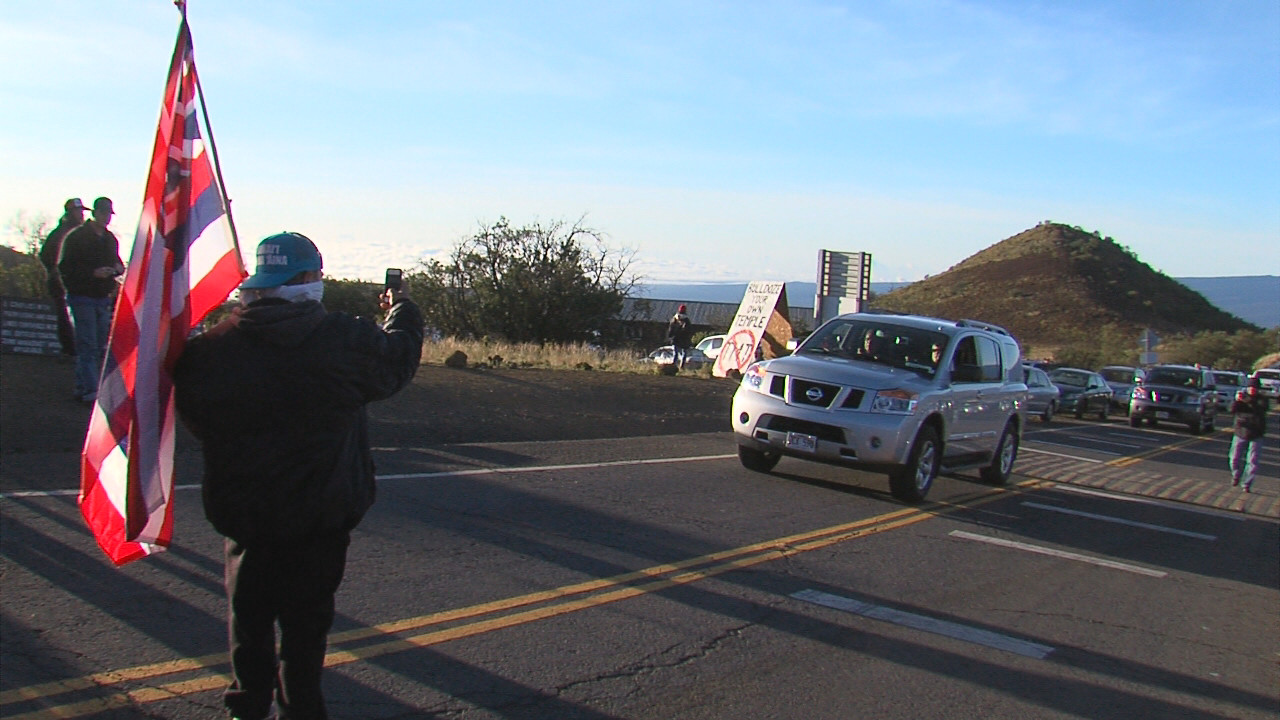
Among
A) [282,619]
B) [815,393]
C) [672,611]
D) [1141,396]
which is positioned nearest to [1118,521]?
[815,393]

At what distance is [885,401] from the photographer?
10.7 meters

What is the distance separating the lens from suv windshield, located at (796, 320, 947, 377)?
1175cm

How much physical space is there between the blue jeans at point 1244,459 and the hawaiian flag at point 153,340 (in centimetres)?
1558

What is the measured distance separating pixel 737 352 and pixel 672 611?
1910cm

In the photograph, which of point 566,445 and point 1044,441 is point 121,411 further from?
point 1044,441

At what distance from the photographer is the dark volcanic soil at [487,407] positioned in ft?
35.3

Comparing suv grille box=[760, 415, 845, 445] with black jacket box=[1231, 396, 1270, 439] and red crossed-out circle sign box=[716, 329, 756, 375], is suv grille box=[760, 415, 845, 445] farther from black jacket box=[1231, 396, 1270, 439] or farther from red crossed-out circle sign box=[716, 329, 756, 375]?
red crossed-out circle sign box=[716, 329, 756, 375]

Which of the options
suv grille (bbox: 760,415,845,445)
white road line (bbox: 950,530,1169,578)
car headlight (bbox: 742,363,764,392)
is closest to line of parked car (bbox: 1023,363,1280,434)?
car headlight (bbox: 742,363,764,392)

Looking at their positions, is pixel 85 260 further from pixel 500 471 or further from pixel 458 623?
pixel 458 623

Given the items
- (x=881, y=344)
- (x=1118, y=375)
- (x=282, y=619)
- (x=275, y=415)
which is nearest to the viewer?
(x=275, y=415)

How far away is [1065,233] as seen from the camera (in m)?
107

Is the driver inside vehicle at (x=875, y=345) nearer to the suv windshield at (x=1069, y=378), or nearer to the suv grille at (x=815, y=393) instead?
the suv grille at (x=815, y=393)

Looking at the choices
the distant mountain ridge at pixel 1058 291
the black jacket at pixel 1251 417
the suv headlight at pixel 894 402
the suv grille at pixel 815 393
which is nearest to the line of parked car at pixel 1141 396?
the black jacket at pixel 1251 417

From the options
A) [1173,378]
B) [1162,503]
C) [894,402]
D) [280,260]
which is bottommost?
[1162,503]
